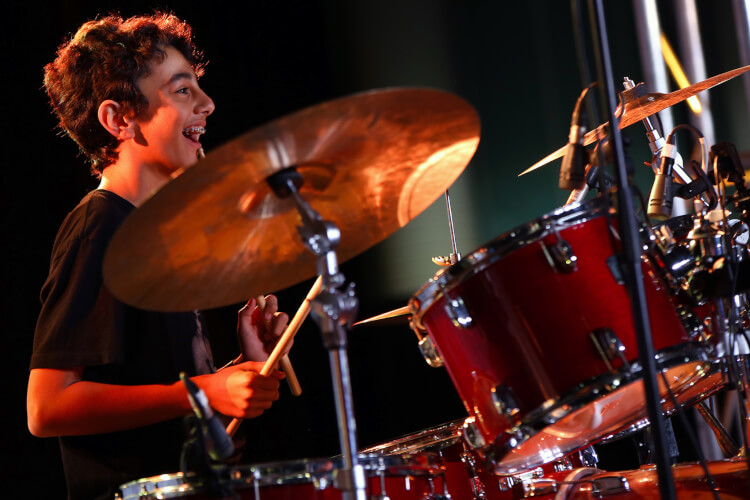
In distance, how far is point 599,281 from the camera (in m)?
1.53

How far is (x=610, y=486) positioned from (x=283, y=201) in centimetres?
94

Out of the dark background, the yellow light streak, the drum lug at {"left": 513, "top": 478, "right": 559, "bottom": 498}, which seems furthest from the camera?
the yellow light streak

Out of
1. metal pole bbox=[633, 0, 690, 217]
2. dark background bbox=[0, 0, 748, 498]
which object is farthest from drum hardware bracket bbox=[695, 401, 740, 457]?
metal pole bbox=[633, 0, 690, 217]

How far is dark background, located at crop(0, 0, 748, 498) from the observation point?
2.86m

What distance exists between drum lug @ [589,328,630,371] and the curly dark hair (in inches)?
50.9

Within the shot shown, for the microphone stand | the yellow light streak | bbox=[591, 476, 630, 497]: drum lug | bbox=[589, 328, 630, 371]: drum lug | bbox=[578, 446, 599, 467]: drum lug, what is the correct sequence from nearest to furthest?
the microphone stand → bbox=[589, 328, 630, 371]: drum lug → bbox=[591, 476, 630, 497]: drum lug → bbox=[578, 446, 599, 467]: drum lug → the yellow light streak

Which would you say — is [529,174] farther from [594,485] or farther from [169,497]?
[169,497]

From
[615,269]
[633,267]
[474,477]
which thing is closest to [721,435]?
[474,477]

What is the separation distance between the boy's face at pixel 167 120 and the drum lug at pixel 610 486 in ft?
4.19

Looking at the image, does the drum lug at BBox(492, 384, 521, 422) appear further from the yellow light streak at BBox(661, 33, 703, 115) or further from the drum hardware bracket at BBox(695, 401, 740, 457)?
the yellow light streak at BBox(661, 33, 703, 115)

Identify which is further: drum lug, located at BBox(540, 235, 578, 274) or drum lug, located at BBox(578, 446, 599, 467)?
drum lug, located at BBox(578, 446, 599, 467)

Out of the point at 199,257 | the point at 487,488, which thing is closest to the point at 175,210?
the point at 199,257

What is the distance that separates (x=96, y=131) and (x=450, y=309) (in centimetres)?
113

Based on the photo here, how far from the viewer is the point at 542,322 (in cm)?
151
